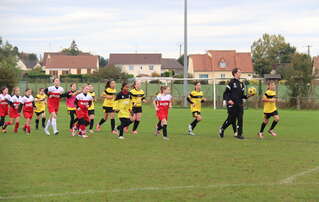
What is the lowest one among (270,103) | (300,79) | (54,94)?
(270,103)

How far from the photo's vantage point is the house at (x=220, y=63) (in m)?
86.8

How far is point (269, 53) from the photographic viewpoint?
9838cm

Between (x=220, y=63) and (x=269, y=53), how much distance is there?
16.1 m

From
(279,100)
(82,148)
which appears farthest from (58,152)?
(279,100)

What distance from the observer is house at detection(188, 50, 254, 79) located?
8681cm

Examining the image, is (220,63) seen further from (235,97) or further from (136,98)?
(235,97)

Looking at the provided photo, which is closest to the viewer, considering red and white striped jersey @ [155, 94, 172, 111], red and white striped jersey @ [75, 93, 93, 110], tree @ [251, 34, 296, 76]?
red and white striped jersey @ [155, 94, 172, 111]

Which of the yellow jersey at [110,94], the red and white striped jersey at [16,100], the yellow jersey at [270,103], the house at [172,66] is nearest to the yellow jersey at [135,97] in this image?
the yellow jersey at [110,94]

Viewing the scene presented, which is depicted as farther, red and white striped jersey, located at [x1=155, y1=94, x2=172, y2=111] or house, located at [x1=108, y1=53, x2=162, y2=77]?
house, located at [x1=108, y1=53, x2=162, y2=77]

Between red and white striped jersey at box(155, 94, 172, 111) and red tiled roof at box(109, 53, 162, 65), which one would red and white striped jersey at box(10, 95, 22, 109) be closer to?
red and white striped jersey at box(155, 94, 172, 111)

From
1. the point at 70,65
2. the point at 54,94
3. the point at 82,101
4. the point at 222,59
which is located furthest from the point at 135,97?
the point at 70,65

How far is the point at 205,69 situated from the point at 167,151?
7610cm

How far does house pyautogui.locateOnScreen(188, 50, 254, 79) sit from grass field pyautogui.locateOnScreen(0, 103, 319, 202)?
71352 millimetres

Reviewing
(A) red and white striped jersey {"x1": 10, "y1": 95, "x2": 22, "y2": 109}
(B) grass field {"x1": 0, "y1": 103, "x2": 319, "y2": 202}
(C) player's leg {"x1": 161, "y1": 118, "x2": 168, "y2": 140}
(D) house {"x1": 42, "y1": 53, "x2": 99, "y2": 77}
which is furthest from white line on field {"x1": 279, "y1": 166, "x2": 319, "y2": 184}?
(D) house {"x1": 42, "y1": 53, "x2": 99, "y2": 77}
